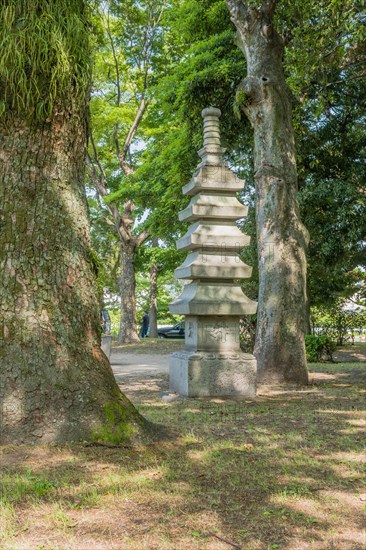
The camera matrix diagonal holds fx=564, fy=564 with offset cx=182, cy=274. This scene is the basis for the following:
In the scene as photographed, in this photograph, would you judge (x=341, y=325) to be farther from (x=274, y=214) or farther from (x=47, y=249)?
(x=47, y=249)

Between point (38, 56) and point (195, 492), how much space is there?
11.6ft

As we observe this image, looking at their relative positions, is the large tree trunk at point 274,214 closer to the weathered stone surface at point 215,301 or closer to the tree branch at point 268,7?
the tree branch at point 268,7

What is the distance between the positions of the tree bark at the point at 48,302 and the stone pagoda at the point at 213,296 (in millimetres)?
4316

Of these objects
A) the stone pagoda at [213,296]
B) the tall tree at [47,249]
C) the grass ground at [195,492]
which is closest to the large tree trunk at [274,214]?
the stone pagoda at [213,296]

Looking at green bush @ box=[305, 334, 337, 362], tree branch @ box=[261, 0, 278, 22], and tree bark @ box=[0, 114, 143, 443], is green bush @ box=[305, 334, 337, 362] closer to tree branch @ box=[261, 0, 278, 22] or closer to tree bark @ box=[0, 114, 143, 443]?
tree branch @ box=[261, 0, 278, 22]

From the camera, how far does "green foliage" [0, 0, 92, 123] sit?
452cm

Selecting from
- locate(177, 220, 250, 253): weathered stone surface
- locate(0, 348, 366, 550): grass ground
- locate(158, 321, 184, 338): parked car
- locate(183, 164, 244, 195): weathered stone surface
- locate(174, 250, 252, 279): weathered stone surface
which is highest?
locate(183, 164, 244, 195): weathered stone surface

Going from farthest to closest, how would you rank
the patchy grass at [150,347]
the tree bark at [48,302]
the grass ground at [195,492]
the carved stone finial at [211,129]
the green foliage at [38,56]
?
the patchy grass at [150,347] < the carved stone finial at [211,129] < the green foliage at [38,56] < the tree bark at [48,302] < the grass ground at [195,492]

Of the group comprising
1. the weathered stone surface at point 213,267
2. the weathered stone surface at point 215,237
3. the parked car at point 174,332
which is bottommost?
the parked car at point 174,332

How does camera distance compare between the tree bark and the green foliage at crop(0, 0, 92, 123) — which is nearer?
the tree bark

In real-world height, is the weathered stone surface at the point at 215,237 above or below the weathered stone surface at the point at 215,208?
below

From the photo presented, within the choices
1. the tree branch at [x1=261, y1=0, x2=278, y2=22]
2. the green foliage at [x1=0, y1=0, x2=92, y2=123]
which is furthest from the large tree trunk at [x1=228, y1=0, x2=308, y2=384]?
the green foliage at [x1=0, y1=0, x2=92, y2=123]

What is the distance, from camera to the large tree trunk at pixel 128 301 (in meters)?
23.6

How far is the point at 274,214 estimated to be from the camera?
10.6 meters
